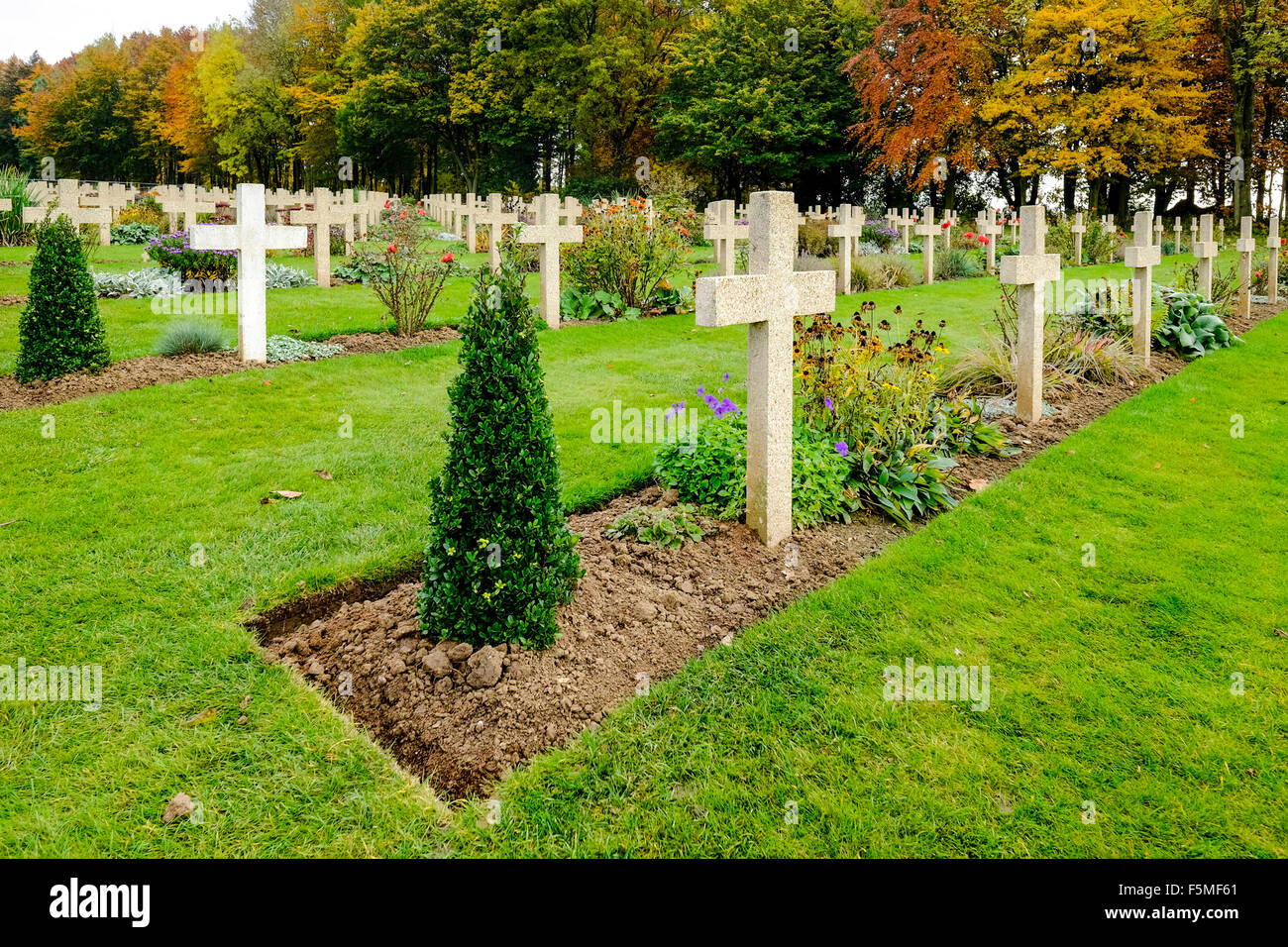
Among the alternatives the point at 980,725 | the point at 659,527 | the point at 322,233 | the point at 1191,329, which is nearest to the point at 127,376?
the point at 659,527

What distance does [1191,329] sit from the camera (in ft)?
33.3

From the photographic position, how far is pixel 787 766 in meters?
2.75

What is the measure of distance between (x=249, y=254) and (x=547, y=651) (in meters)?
6.46

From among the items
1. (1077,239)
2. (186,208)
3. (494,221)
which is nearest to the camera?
(494,221)

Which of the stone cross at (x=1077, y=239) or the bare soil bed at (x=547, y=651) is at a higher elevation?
the stone cross at (x=1077, y=239)

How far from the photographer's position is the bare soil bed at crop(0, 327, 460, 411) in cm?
670

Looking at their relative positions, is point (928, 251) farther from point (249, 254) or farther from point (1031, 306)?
point (249, 254)

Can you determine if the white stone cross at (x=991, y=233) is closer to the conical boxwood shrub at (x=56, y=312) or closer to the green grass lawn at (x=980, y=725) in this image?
the green grass lawn at (x=980, y=725)

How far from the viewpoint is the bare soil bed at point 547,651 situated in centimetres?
290

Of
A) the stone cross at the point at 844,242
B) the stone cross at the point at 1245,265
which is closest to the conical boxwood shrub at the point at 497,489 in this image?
the stone cross at the point at 844,242

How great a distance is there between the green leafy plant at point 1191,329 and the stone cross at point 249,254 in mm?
9822

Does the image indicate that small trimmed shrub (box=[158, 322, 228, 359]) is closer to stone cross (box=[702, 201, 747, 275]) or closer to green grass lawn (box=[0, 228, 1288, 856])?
green grass lawn (box=[0, 228, 1288, 856])
